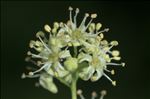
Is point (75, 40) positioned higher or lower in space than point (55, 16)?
lower

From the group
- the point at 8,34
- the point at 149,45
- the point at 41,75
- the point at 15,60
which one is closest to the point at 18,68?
the point at 15,60

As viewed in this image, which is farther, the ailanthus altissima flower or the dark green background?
the dark green background

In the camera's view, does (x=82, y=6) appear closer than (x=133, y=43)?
No

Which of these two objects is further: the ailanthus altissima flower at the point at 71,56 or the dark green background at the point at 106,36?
the dark green background at the point at 106,36

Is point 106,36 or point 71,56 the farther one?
point 106,36

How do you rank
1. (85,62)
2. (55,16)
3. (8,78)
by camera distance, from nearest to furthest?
1. (85,62)
2. (8,78)
3. (55,16)

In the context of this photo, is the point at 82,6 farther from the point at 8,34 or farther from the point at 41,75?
the point at 41,75

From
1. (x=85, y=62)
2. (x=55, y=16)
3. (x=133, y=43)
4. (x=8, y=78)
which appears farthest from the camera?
(x=55, y=16)
